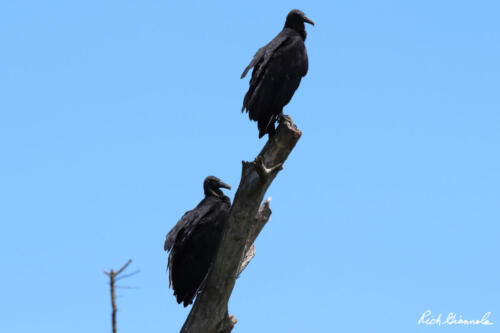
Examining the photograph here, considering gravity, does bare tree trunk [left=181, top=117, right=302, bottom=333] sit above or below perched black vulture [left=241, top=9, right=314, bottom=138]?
below

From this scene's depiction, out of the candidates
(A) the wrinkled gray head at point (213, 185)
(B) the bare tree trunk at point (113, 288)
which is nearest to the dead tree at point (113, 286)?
(B) the bare tree trunk at point (113, 288)

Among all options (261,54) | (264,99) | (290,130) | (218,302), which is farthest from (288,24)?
(218,302)

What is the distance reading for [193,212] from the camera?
6.73m

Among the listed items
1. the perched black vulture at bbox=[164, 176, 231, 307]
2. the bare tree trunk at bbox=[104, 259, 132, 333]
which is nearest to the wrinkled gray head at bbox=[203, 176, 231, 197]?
the perched black vulture at bbox=[164, 176, 231, 307]

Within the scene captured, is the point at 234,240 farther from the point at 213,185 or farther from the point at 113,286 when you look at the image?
the point at 113,286

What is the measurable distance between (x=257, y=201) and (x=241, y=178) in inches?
8.6

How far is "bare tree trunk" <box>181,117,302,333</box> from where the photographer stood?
5906mm

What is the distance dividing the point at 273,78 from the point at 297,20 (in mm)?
1206

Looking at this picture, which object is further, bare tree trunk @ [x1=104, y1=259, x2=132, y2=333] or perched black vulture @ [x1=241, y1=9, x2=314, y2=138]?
perched black vulture @ [x1=241, y1=9, x2=314, y2=138]

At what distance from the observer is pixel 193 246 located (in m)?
6.50

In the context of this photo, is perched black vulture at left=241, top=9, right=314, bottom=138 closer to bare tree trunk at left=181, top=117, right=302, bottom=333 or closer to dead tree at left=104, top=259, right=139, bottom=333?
bare tree trunk at left=181, top=117, right=302, bottom=333

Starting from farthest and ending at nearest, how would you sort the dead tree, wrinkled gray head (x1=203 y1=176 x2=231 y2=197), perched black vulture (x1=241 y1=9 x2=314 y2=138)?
1. wrinkled gray head (x1=203 y1=176 x2=231 y2=197)
2. perched black vulture (x1=241 y1=9 x2=314 y2=138)
3. the dead tree

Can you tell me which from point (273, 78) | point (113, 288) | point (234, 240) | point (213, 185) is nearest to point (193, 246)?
point (234, 240)

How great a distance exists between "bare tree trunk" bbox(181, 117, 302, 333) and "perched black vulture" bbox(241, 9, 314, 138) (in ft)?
2.02
